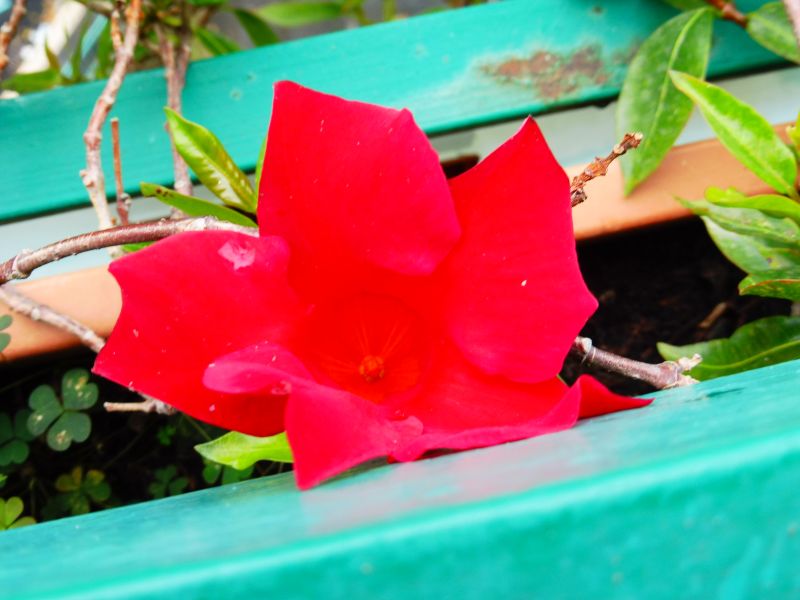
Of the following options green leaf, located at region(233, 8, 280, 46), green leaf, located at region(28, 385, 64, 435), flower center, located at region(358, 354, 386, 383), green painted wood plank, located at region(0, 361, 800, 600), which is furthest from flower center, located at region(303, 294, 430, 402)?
green leaf, located at region(233, 8, 280, 46)

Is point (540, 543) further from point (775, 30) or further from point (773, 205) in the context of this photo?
point (775, 30)

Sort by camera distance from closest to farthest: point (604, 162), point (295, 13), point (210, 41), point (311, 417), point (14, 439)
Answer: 1. point (311, 417)
2. point (604, 162)
3. point (14, 439)
4. point (210, 41)
5. point (295, 13)

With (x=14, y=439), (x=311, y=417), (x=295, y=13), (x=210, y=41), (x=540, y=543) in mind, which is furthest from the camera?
(x=295, y=13)

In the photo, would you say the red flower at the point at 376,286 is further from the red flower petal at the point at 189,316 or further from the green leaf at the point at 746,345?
the green leaf at the point at 746,345

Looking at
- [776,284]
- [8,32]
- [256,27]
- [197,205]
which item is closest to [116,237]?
[197,205]

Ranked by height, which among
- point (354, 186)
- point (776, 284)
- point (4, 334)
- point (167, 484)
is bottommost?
point (167, 484)

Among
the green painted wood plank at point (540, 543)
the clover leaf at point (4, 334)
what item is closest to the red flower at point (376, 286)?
the green painted wood plank at point (540, 543)
